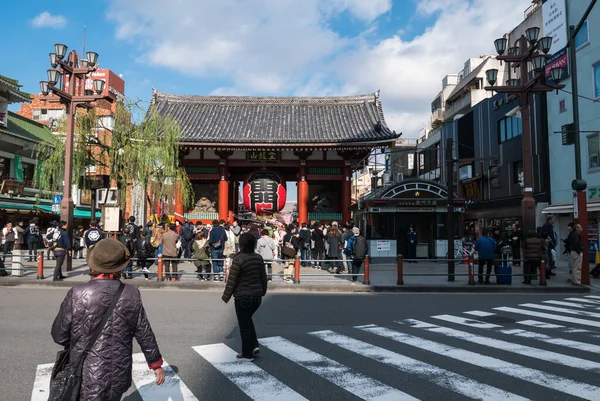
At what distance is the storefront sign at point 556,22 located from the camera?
76.2 feet

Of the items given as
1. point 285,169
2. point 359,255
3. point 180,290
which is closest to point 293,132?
point 285,169

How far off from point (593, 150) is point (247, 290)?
21.2m

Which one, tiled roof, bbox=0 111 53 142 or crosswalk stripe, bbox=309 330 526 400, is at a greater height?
tiled roof, bbox=0 111 53 142

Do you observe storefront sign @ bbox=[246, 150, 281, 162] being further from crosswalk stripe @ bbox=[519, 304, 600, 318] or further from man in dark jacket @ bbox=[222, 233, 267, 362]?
man in dark jacket @ bbox=[222, 233, 267, 362]

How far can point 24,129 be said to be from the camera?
31.0 m

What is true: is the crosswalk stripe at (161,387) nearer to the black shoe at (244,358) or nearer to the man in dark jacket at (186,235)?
the black shoe at (244,358)

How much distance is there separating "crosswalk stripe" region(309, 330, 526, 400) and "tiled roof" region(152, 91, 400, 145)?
1573 centimetres

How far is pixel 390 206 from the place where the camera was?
19719 millimetres

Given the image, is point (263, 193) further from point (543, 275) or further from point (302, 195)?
point (543, 275)

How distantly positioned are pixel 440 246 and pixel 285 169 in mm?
9190

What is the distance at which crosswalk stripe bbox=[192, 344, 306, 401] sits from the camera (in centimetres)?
474

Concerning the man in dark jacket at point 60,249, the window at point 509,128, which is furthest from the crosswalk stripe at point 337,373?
the window at point 509,128

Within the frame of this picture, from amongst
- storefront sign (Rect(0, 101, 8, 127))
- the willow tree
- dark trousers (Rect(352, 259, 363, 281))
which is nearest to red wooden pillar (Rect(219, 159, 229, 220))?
the willow tree

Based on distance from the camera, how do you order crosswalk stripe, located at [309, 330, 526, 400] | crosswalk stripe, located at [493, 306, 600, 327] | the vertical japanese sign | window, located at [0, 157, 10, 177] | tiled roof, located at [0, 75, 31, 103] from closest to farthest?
1. crosswalk stripe, located at [309, 330, 526, 400]
2. crosswalk stripe, located at [493, 306, 600, 327]
3. the vertical japanese sign
4. tiled roof, located at [0, 75, 31, 103]
5. window, located at [0, 157, 10, 177]
